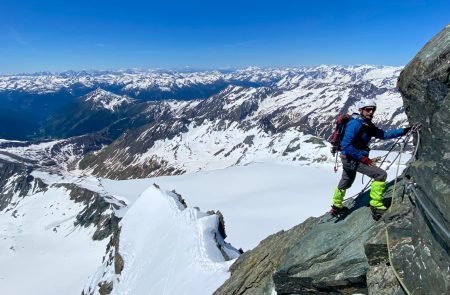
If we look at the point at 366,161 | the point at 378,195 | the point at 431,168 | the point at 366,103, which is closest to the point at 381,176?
the point at 378,195

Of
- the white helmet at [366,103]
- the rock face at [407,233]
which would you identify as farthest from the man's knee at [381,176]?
the white helmet at [366,103]

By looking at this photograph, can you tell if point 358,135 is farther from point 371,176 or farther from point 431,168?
point 431,168

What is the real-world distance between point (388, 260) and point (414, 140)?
3.70 metres

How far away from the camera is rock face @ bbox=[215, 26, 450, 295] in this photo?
30.1ft

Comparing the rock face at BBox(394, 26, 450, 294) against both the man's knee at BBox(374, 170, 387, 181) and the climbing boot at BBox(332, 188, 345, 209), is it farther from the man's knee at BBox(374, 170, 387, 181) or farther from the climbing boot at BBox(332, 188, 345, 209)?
the climbing boot at BBox(332, 188, 345, 209)

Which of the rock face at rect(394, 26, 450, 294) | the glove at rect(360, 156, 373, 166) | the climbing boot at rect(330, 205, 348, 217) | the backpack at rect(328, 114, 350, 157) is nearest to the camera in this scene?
the rock face at rect(394, 26, 450, 294)

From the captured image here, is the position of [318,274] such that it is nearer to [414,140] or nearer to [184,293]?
[414,140]

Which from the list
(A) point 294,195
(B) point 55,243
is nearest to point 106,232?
(B) point 55,243

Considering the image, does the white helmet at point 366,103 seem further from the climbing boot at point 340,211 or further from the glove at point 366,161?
the climbing boot at point 340,211

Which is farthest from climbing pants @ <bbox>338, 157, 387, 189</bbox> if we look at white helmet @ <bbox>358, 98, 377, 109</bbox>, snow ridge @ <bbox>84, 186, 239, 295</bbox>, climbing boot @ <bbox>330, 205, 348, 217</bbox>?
snow ridge @ <bbox>84, 186, 239, 295</bbox>

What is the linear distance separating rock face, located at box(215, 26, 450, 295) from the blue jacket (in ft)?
5.07

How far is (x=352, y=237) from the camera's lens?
43.5 ft

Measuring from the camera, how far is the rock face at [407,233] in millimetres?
9188

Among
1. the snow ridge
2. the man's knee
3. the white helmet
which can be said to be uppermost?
the white helmet
